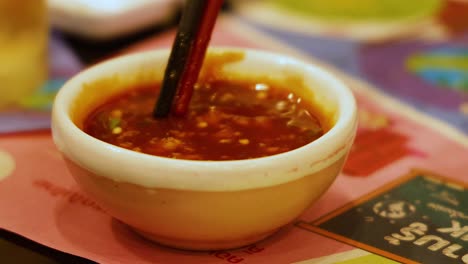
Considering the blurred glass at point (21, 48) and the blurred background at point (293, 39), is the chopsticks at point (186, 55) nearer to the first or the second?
the blurred background at point (293, 39)

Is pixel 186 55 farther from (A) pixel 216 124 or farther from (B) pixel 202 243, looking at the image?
(B) pixel 202 243

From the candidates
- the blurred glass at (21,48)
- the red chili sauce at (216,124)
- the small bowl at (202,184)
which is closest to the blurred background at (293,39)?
the blurred glass at (21,48)

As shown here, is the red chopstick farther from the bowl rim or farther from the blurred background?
the blurred background

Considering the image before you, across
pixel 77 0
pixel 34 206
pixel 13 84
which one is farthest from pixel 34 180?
pixel 77 0

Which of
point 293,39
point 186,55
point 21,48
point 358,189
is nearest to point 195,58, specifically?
point 186,55

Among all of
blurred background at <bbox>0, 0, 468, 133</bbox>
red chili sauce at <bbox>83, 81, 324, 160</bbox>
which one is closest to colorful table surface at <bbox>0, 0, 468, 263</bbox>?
blurred background at <bbox>0, 0, 468, 133</bbox>
